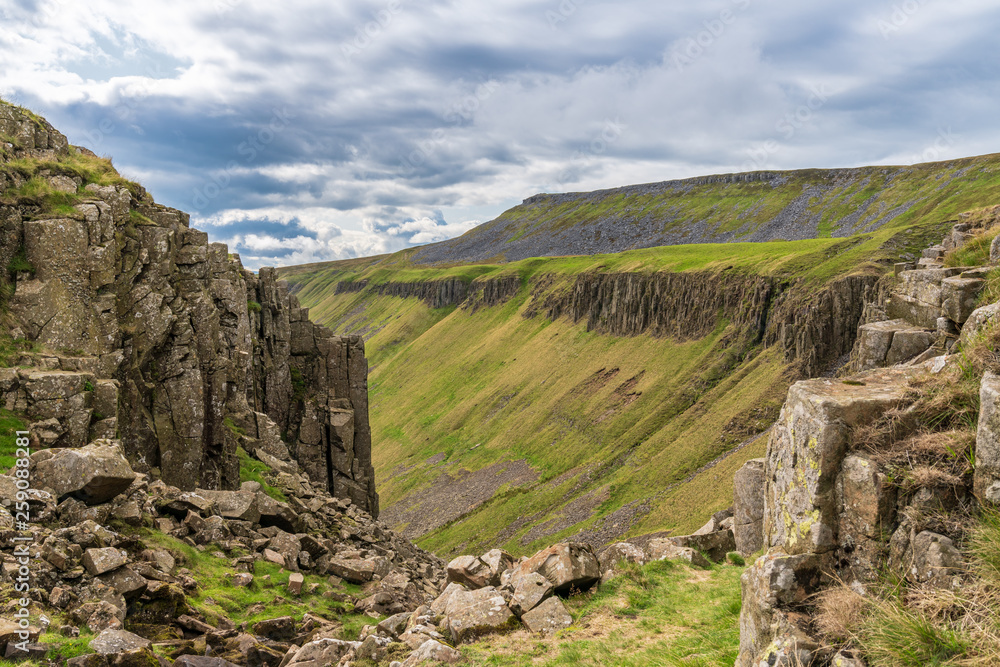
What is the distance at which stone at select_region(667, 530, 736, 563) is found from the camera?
1911 cm

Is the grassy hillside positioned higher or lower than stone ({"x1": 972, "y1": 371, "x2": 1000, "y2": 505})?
lower

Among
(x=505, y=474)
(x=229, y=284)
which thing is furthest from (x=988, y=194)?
(x=229, y=284)

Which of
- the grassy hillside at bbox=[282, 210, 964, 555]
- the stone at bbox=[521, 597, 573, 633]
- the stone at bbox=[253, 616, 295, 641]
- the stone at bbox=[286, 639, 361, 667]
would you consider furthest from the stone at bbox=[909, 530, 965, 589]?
the grassy hillside at bbox=[282, 210, 964, 555]

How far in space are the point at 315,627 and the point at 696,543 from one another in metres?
12.8

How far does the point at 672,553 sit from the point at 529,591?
5.85 m

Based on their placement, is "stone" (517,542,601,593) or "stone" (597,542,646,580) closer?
"stone" (517,542,601,593)

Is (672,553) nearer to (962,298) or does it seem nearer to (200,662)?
(962,298)

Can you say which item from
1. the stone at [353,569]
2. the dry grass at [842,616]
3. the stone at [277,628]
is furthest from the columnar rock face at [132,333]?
the dry grass at [842,616]

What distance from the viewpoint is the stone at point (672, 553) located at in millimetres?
17609

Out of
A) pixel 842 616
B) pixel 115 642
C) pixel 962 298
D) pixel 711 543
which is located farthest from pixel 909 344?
pixel 115 642

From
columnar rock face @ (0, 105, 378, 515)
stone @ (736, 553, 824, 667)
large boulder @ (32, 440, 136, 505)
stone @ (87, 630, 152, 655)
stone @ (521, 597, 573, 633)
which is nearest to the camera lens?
stone @ (736, 553, 824, 667)

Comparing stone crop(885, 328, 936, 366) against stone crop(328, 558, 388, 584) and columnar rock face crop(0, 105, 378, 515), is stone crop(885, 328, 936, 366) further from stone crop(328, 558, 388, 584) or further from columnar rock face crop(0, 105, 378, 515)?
columnar rock face crop(0, 105, 378, 515)

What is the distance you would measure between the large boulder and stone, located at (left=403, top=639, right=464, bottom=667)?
32.7 ft

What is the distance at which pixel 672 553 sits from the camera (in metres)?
18.3
